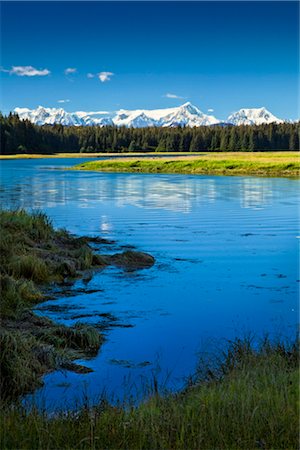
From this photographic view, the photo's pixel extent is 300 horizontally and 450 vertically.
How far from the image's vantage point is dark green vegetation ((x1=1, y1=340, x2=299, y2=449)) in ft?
18.9

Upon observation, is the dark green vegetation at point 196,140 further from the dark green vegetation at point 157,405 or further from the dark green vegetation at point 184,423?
the dark green vegetation at point 184,423

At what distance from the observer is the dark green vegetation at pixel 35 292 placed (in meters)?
9.56

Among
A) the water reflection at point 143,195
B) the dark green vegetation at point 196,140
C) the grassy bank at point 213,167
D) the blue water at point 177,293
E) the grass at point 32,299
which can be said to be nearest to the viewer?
the grass at point 32,299

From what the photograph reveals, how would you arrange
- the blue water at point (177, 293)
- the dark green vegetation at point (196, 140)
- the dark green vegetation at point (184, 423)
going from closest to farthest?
the dark green vegetation at point (184, 423) → the blue water at point (177, 293) → the dark green vegetation at point (196, 140)

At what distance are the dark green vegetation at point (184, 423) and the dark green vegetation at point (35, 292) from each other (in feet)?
7.70

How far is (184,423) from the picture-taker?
6211mm

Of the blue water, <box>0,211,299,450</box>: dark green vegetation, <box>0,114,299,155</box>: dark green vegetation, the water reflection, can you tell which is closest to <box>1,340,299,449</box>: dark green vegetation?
<box>0,211,299,450</box>: dark green vegetation

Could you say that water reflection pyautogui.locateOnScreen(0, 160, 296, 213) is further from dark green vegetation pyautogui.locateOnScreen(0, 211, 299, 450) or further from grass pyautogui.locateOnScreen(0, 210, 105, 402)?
dark green vegetation pyautogui.locateOnScreen(0, 211, 299, 450)

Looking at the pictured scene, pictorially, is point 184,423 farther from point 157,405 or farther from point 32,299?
point 32,299

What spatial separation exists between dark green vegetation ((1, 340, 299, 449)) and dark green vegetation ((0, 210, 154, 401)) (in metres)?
2.35

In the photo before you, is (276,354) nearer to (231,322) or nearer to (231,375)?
(231,375)

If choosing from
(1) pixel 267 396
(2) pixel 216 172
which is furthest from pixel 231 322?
(2) pixel 216 172

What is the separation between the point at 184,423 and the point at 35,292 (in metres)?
9.28

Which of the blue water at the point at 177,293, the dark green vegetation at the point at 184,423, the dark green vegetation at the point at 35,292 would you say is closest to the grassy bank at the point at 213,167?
the blue water at the point at 177,293
